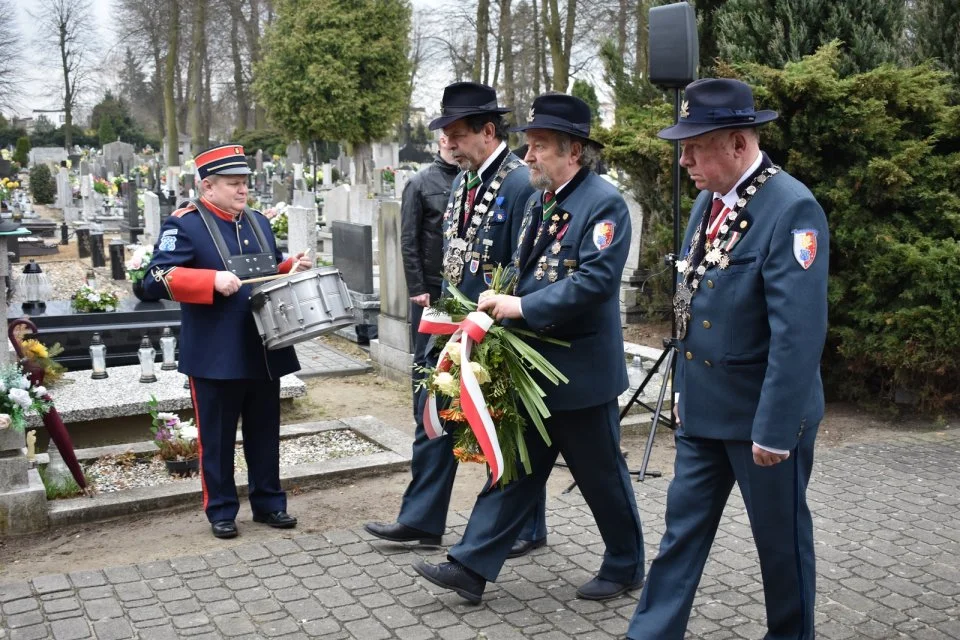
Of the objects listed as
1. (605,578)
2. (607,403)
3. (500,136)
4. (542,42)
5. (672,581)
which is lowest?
(605,578)

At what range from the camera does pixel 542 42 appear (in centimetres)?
3584

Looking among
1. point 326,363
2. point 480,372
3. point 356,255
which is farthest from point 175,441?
point 356,255

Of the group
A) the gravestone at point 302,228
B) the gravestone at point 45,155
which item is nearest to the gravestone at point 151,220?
the gravestone at point 302,228

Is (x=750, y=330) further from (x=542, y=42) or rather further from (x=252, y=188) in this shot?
(x=542, y=42)

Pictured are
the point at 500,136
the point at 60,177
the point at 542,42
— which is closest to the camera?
the point at 500,136

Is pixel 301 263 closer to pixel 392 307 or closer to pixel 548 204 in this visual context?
pixel 548 204

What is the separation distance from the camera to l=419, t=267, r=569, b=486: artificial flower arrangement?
13.1ft

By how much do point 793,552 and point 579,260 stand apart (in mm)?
1374

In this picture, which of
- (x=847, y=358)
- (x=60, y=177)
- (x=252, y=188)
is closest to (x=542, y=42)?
(x=252, y=188)

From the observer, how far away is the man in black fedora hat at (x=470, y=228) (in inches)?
186

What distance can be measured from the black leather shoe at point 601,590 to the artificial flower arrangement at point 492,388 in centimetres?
60

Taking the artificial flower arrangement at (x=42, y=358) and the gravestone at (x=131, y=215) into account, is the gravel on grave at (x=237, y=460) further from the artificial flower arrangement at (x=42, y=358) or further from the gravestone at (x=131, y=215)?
the gravestone at (x=131, y=215)

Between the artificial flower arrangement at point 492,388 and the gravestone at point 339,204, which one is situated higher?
the gravestone at point 339,204

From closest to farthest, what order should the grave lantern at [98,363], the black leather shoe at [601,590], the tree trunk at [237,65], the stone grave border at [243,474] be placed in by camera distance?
the black leather shoe at [601,590] → the stone grave border at [243,474] → the grave lantern at [98,363] → the tree trunk at [237,65]
